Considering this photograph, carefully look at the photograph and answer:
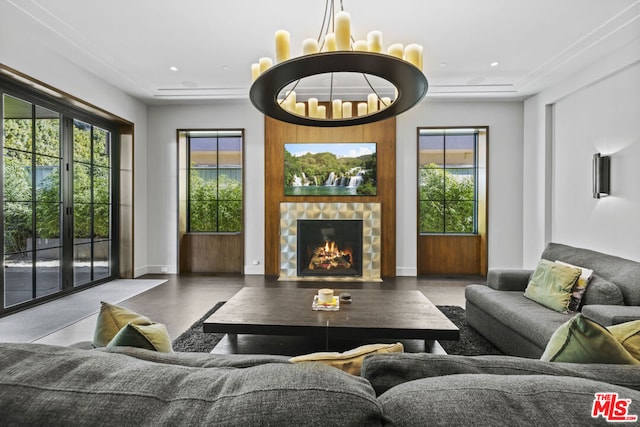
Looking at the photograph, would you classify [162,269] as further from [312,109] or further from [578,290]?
[578,290]

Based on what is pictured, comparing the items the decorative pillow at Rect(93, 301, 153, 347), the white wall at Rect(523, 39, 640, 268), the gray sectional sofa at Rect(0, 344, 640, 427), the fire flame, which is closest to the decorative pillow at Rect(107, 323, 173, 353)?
the decorative pillow at Rect(93, 301, 153, 347)

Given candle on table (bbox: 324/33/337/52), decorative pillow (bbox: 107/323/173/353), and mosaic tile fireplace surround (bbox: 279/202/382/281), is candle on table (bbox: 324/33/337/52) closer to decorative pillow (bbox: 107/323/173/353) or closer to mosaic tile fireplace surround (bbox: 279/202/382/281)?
decorative pillow (bbox: 107/323/173/353)

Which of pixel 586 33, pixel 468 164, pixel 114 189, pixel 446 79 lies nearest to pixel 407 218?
pixel 468 164

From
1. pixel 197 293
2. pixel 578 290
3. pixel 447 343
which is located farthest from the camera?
pixel 197 293

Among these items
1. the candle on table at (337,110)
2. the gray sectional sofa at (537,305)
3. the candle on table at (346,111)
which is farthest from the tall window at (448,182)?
the candle on table at (337,110)

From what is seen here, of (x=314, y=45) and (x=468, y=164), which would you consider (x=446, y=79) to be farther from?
(x=314, y=45)

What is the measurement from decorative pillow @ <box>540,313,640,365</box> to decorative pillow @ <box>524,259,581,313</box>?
1.77 metres

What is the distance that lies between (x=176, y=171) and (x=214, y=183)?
65 cm

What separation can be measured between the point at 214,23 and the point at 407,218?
12.6ft

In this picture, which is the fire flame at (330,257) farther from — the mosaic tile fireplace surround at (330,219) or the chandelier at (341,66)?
the chandelier at (341,66)

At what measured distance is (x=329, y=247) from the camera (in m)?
5.35

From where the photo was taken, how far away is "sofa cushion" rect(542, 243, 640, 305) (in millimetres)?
2285

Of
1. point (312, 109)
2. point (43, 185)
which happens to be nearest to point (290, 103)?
point (312, 109)

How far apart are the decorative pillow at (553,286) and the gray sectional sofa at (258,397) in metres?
2.19
